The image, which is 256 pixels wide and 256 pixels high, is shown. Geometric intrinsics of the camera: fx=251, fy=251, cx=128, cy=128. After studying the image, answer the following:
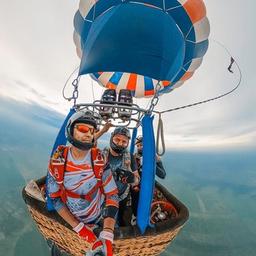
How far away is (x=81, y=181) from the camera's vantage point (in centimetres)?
Result: 168

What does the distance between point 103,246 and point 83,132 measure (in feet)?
2.28

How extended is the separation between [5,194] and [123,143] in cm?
10095

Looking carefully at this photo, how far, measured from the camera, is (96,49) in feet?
6.93

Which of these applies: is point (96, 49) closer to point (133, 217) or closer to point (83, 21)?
point (83, 21)

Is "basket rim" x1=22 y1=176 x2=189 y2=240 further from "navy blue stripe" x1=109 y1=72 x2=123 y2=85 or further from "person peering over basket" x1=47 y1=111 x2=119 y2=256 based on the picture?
"navy blue stripe" x1=109 y1=72 x2=123 y2=85

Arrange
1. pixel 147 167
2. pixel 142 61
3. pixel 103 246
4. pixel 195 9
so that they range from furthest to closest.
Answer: pixel 195 9 < pixel 142 61 < pixel 147 167 < pixel 103 246

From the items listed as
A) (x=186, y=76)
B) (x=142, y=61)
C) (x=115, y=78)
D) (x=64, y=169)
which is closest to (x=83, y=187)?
(x=64, y=169)

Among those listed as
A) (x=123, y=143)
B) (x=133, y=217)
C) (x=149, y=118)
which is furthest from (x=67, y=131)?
(x=133, y=217)

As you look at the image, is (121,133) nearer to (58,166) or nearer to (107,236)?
(58,166)

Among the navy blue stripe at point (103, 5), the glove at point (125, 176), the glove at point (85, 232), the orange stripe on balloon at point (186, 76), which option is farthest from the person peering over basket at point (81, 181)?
the orange stripe on balloon at point (186, 76)

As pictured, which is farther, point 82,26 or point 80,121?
point 82,26

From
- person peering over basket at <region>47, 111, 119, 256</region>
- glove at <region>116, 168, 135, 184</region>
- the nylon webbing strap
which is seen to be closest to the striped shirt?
person peering over basket at <region>47, 111, 119, 256</region>

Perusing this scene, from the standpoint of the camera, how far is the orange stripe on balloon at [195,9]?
2672mm

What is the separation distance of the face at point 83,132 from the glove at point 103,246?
580 mm
